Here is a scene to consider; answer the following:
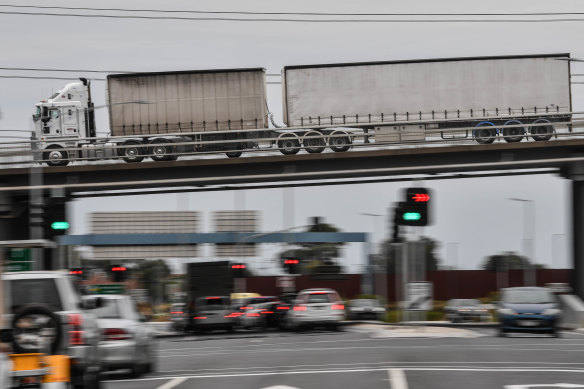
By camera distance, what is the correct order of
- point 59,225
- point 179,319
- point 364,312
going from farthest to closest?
point 364,312
point 179,319
point 59,225

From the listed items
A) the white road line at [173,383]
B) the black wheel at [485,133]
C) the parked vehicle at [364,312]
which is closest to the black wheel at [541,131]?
the black wheel at [485,133]

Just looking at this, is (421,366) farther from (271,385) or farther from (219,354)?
(219,354)

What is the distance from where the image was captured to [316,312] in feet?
116

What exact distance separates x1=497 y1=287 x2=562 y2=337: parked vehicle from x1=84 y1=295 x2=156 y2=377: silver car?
516 inches

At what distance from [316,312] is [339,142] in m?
8.95

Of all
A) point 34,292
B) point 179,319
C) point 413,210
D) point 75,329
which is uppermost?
point 413,210

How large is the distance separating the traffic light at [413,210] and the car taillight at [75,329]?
13469 millimetres

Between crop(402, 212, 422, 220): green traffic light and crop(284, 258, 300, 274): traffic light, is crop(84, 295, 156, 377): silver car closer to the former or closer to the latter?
crop(402, 212, 422, 220): green traffic light

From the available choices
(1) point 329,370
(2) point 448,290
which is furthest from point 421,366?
(2) point 448,290

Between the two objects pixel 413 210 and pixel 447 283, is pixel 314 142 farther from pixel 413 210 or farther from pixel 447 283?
pixel 447 283

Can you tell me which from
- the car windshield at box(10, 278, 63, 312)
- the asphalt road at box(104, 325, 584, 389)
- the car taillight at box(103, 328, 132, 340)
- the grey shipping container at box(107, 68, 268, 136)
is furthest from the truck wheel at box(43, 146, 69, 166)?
the car windshield at box(10, 278, 63, 312)

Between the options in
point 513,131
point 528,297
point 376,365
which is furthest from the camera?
point 513,131

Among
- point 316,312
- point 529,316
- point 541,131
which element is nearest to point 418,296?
point 529,316

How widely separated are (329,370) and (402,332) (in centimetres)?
1391
